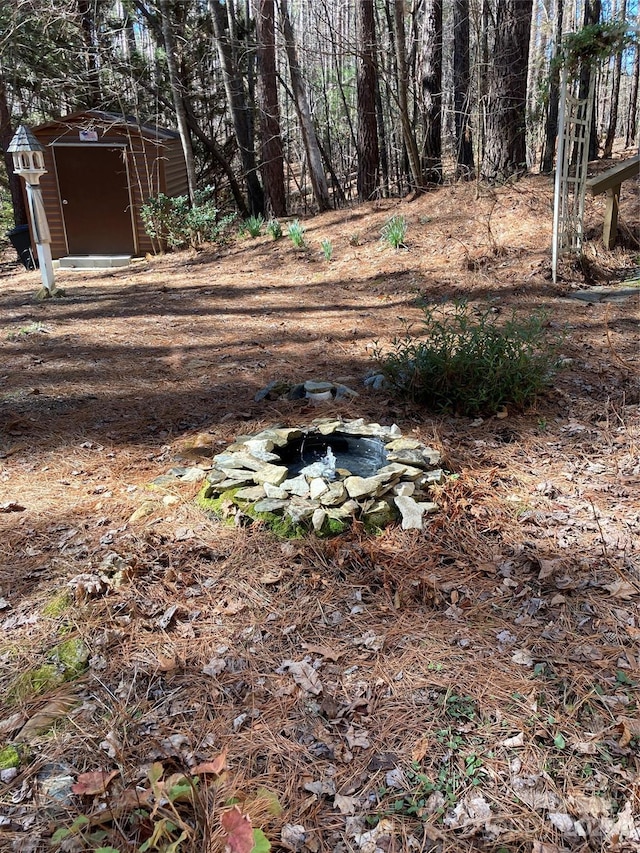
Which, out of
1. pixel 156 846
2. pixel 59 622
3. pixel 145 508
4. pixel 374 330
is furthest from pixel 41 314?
pixel 156 846

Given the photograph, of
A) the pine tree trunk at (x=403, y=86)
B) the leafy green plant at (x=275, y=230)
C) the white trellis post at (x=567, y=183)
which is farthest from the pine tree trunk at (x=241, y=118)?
the white trellis post at (x=567, y=183)

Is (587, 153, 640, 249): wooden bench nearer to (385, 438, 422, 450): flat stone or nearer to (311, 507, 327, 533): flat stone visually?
(385, 438, 422, 450): flat stone

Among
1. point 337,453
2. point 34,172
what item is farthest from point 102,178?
point 337,453

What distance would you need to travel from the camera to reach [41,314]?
7.69m

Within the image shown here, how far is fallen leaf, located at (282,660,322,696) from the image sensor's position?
2.18m

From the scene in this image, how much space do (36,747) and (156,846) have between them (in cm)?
54

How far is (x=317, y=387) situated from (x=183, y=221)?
8.03 metres

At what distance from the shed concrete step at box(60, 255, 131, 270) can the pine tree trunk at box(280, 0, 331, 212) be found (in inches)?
143

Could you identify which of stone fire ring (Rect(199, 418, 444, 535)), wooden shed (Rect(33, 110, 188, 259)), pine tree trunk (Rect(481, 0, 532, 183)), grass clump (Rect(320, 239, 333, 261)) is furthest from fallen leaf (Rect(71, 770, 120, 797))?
wooden shed (Rect(33, 110, 188, 259))

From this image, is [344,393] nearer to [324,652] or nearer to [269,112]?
[324,652]

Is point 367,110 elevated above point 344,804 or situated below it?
above

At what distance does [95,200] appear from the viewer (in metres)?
12.8

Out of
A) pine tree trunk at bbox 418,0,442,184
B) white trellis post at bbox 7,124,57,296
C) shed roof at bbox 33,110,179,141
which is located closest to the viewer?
white trellis post at bbox 7,124,57,296

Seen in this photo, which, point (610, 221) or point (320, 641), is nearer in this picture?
point (320, 641)
